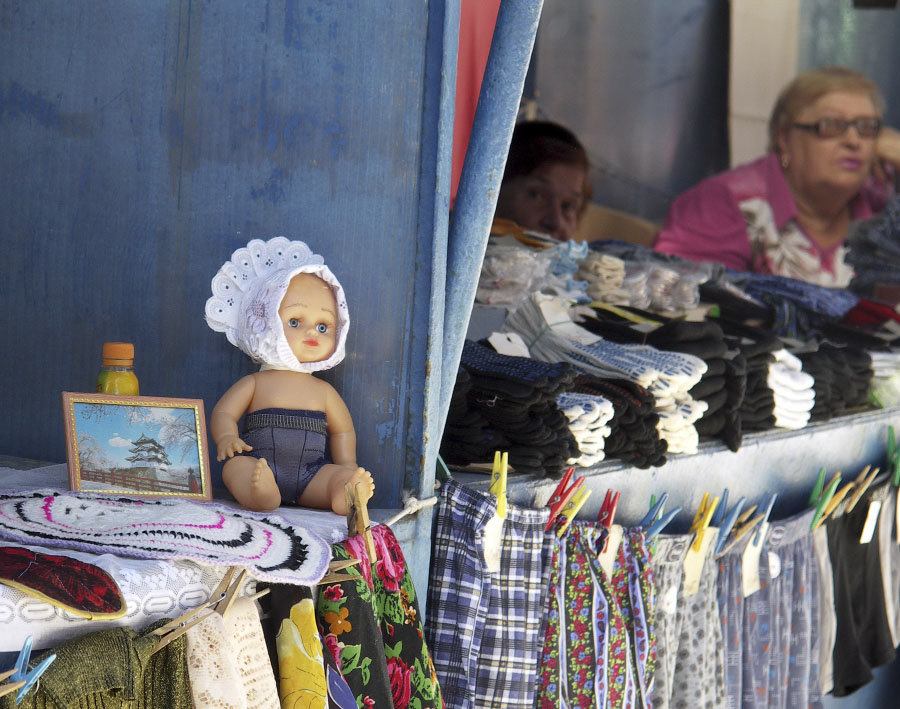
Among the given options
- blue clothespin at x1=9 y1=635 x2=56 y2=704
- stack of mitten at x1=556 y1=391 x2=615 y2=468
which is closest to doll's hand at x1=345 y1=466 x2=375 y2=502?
blue clothespin at x1=9 y1=635 x2=56 y2=704

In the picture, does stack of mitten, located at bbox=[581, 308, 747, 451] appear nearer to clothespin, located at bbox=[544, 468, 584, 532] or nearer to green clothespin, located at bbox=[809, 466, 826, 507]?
green clothespin, located at bbox=[809, 466, 826, 507]

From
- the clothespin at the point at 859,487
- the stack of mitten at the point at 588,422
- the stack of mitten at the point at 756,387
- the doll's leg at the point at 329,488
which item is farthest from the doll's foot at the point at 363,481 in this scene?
the clothespin at the point at 859,487

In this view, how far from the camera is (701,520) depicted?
2.37 meters

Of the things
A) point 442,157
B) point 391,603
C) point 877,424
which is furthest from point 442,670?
point 877,424

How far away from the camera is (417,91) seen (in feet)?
5.56

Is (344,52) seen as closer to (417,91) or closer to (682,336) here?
(417,91)

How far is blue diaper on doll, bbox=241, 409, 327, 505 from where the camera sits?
5.32ft

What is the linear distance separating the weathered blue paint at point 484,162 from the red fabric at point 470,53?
394 millimetres

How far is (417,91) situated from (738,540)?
142 centimetres

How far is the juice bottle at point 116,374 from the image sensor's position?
155 centimetres

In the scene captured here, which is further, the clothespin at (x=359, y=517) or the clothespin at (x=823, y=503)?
the clothespin at (x=823, y=503)

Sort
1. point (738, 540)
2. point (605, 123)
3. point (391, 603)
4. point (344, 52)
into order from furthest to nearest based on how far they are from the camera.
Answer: point (605, 123) → point (738, 540) → point (344, 52) → point (391, 603)

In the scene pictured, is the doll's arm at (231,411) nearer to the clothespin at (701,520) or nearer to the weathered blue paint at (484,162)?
the weathered blue paint at (484,162)

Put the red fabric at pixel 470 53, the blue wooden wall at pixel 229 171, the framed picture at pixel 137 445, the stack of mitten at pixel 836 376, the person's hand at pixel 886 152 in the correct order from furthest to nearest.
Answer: the person's hand at pixel 886 152 < the stack of mitten at pixel 836 376 < the red fabric at pixel 470 53 < the blue wooden wall at pixel 229 171 < the framed picture at pixel 137 445
